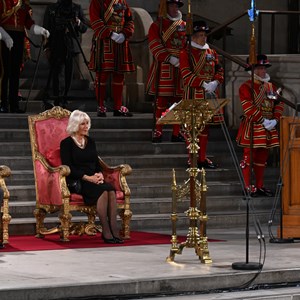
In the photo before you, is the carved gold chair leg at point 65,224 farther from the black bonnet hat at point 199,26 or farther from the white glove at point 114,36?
the white glove at point 114,36

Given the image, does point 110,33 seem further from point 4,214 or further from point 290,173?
point 4,214

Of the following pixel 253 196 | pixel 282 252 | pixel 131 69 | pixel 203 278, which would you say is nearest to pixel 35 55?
pixel 131 69

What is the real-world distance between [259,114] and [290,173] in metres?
2.34

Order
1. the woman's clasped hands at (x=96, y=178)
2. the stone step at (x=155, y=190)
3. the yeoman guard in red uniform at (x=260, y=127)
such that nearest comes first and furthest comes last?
the woman's clasped hands at (x=96, y=178) → the stone step at (x=155, y=190) → the yeoman guard in red uniform at (x=260, y=127)

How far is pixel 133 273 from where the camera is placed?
37.4 feet

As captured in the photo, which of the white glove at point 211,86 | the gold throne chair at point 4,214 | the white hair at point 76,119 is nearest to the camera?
the gold throne chair at point 4,214

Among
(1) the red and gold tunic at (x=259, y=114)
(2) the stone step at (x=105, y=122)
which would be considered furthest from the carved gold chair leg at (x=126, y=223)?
(2) the stone step at (x=105, y=122)

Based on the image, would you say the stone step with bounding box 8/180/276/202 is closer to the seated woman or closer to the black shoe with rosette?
the seated woman

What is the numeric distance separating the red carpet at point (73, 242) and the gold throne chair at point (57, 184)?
4.0 inches

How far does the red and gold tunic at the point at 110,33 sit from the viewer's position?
17703 mm

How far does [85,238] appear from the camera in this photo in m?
14.3

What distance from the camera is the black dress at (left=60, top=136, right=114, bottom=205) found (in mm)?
13852

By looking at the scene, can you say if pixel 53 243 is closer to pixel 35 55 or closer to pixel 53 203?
pixel 53 203

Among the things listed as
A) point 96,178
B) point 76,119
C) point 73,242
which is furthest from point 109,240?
point 76,119
